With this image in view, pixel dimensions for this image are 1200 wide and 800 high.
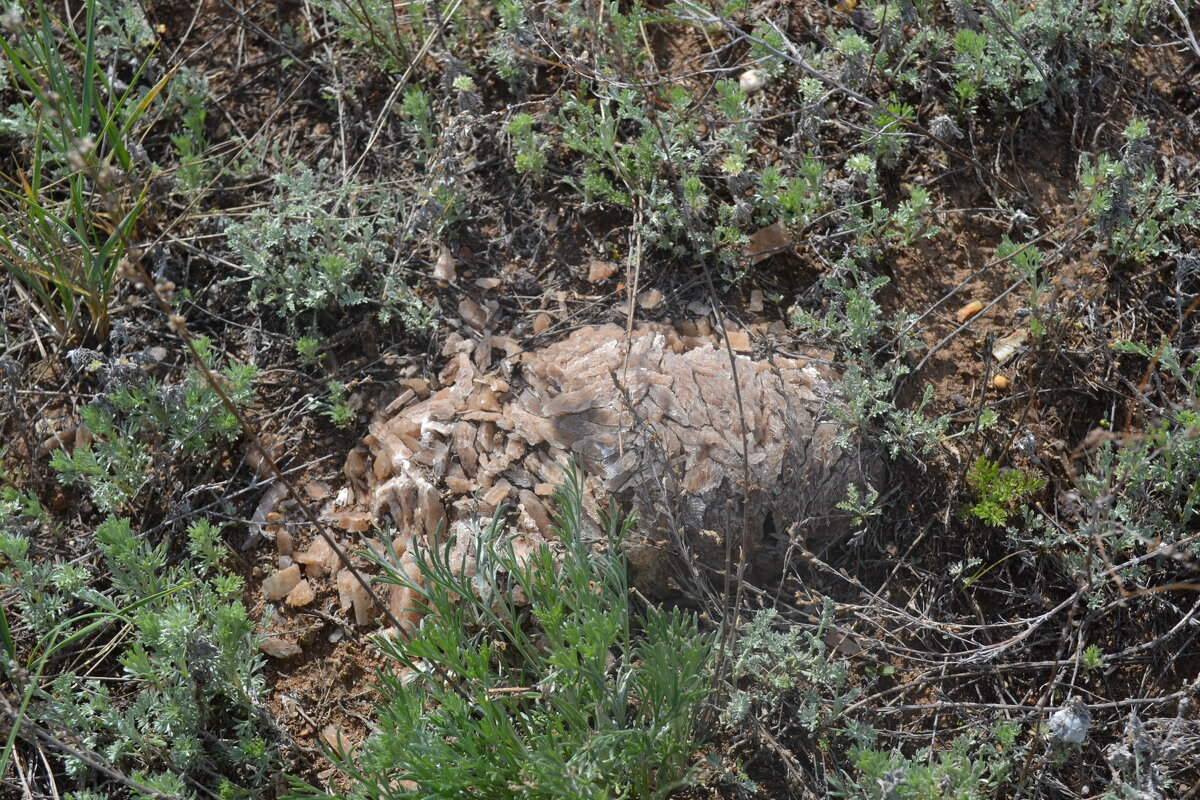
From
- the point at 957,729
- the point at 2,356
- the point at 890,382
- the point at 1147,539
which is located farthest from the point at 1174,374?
the point at 2,356

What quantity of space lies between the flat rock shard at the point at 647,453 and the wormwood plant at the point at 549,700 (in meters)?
0.25

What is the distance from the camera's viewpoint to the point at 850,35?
3.24 metres

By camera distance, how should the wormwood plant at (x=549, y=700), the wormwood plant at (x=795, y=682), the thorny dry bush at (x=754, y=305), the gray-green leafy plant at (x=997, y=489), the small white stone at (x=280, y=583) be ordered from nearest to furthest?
the wormwood plant at (x=549, y=700) < the wormwood plant at (x=795, y=682) < the thorny dry bush at (x=754, y=305) < the gray-green leafy plant at (x=997, y=489) < the small white stone at (x=280, y=583)

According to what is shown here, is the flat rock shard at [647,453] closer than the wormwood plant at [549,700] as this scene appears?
No

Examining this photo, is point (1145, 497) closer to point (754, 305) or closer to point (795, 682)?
point (795, 682)

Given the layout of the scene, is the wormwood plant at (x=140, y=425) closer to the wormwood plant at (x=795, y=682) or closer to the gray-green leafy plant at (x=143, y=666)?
the gray-green leafy plant at (x=143, y=666)

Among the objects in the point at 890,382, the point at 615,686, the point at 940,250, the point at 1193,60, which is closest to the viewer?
the point at 615,686

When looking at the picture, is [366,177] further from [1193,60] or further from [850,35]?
[1193,60]

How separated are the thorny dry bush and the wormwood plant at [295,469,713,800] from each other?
202 mm

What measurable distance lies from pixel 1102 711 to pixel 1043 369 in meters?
1.04

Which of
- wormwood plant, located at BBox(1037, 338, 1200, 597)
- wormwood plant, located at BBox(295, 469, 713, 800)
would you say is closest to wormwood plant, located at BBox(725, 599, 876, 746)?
wormwood plant, located at BBox(295, 469, 713, 800)

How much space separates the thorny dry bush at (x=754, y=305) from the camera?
2.56m

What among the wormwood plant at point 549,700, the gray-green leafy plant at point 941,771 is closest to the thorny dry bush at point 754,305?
the gray-green leafy plant at point 941,771

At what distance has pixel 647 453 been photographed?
271cm
